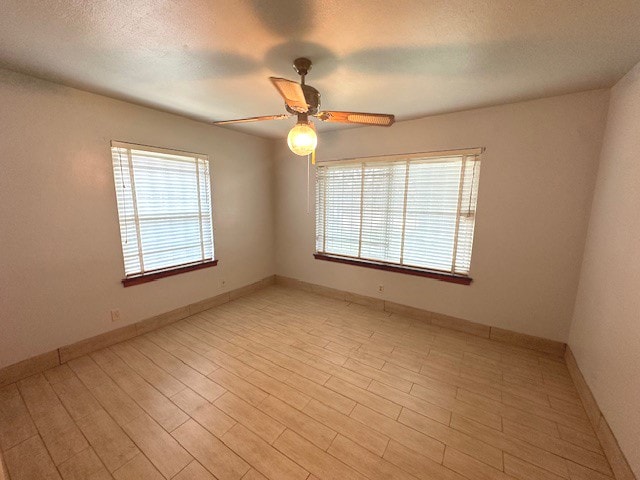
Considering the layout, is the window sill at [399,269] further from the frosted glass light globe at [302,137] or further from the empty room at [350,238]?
the frosted glass light globe at [302,137]

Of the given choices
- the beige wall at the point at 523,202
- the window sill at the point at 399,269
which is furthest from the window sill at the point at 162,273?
the beige wall at the point at 523,202

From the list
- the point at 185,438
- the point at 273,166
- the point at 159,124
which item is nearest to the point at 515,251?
the point at 185,438

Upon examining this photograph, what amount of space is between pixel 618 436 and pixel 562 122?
2.44 metres

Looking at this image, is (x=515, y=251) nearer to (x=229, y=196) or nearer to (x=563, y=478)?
(x=563, y=478)

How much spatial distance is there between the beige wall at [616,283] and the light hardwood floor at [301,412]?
310 mm

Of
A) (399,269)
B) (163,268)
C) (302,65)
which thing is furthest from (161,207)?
(399,269)

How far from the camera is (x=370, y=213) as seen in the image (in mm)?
3488

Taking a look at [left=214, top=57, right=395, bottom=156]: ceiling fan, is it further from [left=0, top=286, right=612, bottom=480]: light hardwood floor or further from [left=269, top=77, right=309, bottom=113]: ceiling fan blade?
[left=0, top=286, right=612, bottom=480]: light hardwood floor

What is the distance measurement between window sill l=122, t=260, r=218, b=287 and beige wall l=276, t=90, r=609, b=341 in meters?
2.81

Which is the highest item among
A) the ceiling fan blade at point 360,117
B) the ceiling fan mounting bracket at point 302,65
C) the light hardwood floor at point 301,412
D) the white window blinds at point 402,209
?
the ceiling fan mounting bracket at point 302,65

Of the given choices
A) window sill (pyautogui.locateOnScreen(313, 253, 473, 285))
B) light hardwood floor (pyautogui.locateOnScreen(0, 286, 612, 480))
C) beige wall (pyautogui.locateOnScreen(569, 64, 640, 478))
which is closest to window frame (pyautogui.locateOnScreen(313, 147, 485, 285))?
window sill (pyautogui.locateOnScreen(313, 253, 473, 285))

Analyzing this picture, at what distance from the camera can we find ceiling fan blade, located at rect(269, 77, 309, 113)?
4.47 ft

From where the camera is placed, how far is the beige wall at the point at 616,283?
1466 millimetres

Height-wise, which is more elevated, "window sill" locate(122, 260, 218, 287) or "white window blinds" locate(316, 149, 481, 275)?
"white window blinds" locate(316, 149, 481, 275)
